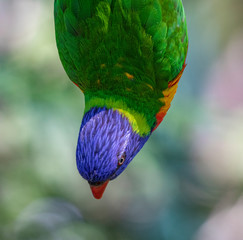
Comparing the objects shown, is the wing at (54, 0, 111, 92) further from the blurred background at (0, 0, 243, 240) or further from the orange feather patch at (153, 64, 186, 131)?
the blurred background at (0, 0, 243, 240)

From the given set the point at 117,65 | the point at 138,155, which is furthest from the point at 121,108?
the point at 138,155

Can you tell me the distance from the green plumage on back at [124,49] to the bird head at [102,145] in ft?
0.16

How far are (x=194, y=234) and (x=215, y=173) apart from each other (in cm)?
37

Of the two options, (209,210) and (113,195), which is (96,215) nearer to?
(113,195)

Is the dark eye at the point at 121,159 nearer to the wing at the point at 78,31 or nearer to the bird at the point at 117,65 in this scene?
the bird at the point at 117,65

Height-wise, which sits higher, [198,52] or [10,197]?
[198,52]

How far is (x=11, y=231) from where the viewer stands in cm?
226

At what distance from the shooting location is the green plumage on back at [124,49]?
1.28 meters

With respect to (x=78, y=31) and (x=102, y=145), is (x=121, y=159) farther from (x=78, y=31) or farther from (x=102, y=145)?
(x=78, y=31)

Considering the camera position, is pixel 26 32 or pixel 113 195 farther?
pixel 113 195

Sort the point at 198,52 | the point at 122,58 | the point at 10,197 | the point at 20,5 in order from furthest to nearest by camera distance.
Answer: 1. the point at 198,52
2. the point at 20,5
3. the point at 10,197
4. the point at 122,58

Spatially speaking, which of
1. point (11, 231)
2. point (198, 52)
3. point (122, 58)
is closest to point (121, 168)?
point (122, 58)

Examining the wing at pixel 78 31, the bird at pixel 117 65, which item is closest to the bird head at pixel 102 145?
the bird at pixel 117 65

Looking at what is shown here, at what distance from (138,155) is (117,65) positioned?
0.88 meters
